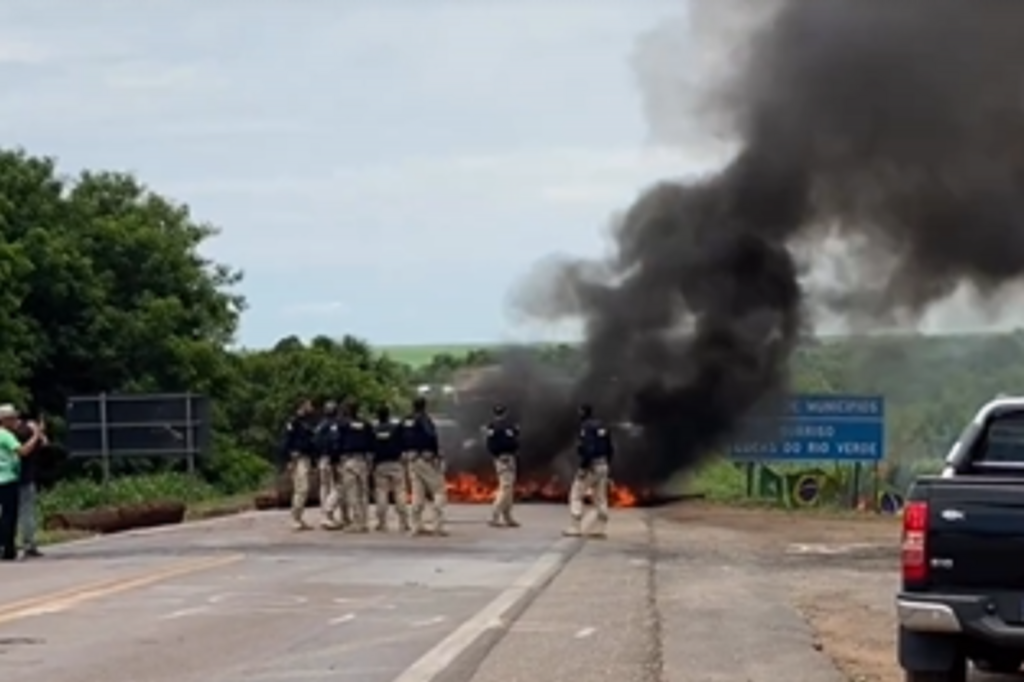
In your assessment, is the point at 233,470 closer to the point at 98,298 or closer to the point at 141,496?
the point at 98,298

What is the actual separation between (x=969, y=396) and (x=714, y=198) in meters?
29.8

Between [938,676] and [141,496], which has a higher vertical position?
[141,496]

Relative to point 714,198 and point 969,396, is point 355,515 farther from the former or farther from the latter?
point 969,396

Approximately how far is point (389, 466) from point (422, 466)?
713mm

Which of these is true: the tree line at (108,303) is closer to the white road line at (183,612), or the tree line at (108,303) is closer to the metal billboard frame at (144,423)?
the metal billboard frame at (144,423)

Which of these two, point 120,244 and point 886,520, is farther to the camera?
point 120,244

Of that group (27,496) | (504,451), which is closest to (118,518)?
(504,451)

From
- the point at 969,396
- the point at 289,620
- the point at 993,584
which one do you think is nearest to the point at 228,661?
the point at 289,620

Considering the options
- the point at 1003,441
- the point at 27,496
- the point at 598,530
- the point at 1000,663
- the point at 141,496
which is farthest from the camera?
the point at 141,496

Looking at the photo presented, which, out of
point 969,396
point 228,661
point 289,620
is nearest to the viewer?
point 228,661

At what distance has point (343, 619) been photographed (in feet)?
56.9

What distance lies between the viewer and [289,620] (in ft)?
56.7

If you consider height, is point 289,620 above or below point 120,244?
below

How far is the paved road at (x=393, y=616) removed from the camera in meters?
14.1
